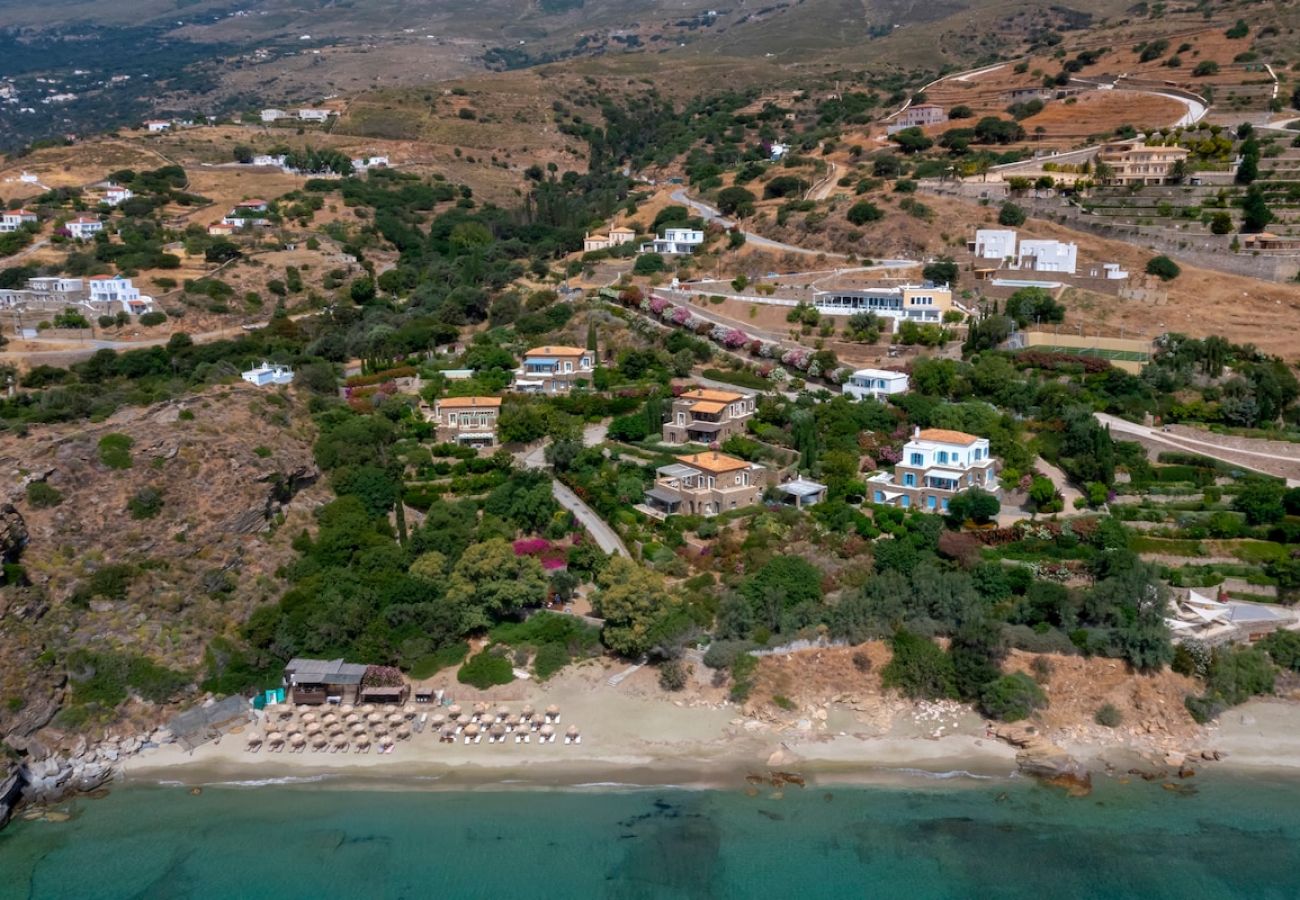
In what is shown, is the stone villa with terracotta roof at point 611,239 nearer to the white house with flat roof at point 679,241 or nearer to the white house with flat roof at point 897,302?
the white house with flat roof at point 679,241

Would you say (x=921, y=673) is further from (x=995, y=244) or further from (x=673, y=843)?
(x=995, y=244)

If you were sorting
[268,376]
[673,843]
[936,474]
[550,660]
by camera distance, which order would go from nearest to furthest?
1. [673,843]
2. [550,660]
3. [936,474]
4. [268,376]

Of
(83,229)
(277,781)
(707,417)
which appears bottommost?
(277,781)

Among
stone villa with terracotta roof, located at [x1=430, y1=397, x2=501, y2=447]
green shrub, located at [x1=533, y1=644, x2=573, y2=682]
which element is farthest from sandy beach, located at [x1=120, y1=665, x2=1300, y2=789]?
stone villa with terracotta roof, located at [x1=430, y1=397, x2=501, y2=447]

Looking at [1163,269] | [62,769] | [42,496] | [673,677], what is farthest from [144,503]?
[1163,269]

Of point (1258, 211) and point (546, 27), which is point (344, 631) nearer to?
point (1258, 211)

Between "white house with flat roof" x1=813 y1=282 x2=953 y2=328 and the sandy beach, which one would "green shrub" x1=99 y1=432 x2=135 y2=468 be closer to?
the sandy beach
